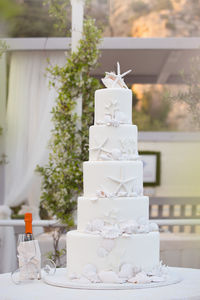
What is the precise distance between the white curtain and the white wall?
281cm

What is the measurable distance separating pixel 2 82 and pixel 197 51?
279 centimetres

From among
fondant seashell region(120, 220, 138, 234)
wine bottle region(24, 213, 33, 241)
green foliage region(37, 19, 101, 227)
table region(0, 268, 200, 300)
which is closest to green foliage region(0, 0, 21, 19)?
table region(0, 268, 200, 300)

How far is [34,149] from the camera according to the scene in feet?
24.7

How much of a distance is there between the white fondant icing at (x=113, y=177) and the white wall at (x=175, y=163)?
19.2 feet

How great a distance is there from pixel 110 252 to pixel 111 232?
0.14 meters

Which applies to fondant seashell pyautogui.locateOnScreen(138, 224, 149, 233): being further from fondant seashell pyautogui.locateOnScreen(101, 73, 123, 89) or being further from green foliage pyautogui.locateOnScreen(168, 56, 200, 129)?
green foliage pyautogui.locateOnScreen(168, 56, 200, 129)

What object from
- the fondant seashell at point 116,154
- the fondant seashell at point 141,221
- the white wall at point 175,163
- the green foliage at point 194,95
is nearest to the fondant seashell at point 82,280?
the fondant seashell at point 141,221

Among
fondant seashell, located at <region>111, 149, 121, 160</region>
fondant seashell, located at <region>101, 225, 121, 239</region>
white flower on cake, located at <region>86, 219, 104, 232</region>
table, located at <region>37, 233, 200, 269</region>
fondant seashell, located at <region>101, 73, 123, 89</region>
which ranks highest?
fondant seashell, located at <region>101, 73, 123, 89</region>

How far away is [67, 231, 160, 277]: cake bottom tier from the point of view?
3812 millimetres

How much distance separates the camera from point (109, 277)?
12.2 feet

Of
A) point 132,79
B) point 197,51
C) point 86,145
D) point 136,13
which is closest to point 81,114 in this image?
point 86,145

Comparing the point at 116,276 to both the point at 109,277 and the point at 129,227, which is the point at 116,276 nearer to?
the point at 109,277

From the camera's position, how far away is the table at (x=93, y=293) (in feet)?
10.9

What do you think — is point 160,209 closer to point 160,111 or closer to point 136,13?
point 160,111
